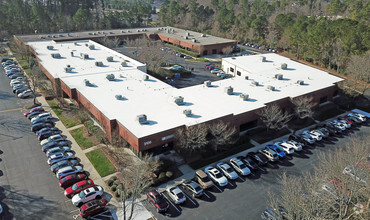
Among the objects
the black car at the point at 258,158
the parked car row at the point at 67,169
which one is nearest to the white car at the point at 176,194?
the parked car row at the point at 67,169

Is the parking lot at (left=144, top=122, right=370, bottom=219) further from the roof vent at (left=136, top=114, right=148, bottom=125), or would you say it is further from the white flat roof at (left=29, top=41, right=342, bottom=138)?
the roof vent at (left=136, top=114, right=148, bottom=125)

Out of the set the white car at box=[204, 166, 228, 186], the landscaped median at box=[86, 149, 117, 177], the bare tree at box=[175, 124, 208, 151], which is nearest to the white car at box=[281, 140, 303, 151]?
the white car at box=[204, 166, 228, 186]

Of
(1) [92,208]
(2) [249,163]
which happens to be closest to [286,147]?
(2) [249,163]

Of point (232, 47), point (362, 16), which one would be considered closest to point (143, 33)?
point (232, 47)

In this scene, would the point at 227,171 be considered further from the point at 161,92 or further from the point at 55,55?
the point at 55,55

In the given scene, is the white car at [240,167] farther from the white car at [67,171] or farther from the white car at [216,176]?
the white car at [67,171]
